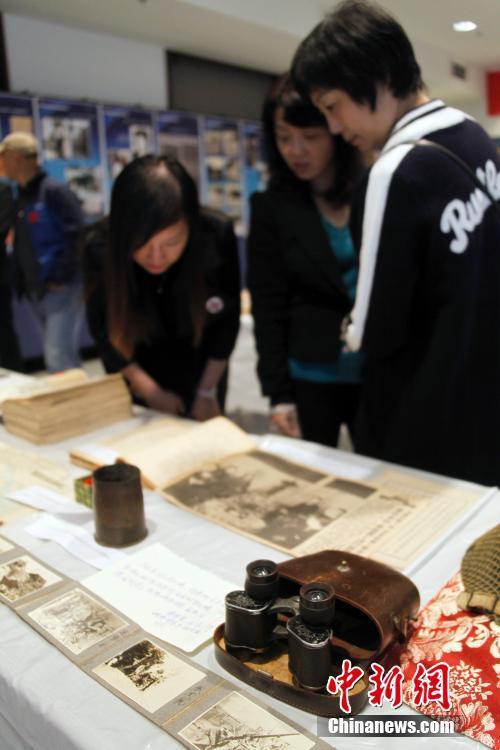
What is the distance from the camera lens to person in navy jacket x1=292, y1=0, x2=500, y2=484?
105 centimetres

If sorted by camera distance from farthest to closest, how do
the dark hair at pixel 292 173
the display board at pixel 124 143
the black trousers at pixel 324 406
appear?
the display board at pixel 124 143 → the black trousers at pixel 324 406 → the dark hair at pixel 292 173

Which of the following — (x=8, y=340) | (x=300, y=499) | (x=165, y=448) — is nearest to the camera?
(x=300, y=499)

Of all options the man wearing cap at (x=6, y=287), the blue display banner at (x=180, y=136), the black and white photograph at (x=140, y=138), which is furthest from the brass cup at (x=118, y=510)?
the blue display banner at (x=180, y=136)

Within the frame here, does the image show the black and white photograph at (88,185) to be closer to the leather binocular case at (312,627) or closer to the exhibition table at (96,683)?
the exhibition table at (96,683)

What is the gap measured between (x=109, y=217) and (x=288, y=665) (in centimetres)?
112

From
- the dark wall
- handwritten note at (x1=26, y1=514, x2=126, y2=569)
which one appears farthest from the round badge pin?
the dark wall

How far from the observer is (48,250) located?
3074mm

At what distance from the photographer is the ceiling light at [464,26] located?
0.97 metres

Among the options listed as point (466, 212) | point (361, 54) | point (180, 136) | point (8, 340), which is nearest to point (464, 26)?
point (361, 54)

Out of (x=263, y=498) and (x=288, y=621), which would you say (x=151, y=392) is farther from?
(x=288, y=621)

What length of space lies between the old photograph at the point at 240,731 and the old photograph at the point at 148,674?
0.05 metres

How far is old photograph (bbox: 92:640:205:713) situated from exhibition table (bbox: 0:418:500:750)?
0.01 metres

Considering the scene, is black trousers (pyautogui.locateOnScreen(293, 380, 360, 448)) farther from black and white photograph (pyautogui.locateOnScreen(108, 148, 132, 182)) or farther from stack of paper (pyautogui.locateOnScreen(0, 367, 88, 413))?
black and white photograph (pyautogui.locateOnScreen(108, 148, 132, 182))

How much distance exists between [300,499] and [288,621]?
0.42 meters
